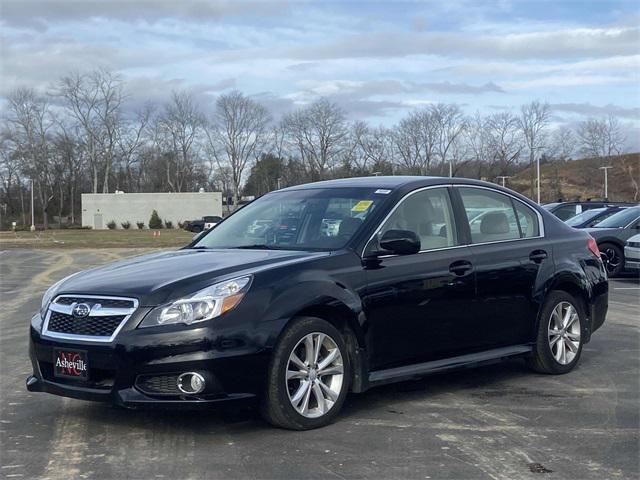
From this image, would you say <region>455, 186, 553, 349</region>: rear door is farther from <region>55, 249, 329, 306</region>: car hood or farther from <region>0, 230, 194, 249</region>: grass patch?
<region>0, 230, 194, 249</region>: grass patch

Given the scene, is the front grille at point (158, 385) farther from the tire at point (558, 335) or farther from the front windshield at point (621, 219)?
the front windshield at point (621, 219)

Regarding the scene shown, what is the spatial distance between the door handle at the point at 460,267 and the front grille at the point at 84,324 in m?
2.49

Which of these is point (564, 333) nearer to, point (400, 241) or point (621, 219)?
point (400, 241)

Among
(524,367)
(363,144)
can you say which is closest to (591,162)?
(363,144)

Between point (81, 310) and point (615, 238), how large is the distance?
1344 cm

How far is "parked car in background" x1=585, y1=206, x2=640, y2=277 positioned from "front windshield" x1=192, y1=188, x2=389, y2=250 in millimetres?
11080

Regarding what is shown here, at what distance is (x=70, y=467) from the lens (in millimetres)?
4484

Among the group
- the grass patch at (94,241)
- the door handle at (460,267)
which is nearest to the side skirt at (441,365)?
the door handle at (460,267)

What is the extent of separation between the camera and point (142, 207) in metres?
87.0

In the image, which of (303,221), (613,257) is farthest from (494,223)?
(613,257)

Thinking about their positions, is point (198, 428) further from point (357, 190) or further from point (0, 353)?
point (0, 353)

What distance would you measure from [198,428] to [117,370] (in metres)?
0.80

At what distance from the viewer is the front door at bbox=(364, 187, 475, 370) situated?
557cm

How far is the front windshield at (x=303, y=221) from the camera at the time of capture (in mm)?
5867
